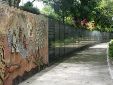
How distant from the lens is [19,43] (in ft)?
42.8

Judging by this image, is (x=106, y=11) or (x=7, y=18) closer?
(x=7, y=18)


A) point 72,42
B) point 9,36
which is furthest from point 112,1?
point 9,36

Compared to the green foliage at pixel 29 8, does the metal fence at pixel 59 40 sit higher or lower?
lower

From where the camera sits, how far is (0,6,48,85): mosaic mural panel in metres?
11.3

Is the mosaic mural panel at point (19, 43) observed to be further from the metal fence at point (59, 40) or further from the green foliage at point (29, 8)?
the green foliage at point (29, 8)

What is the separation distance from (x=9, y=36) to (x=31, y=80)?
2410 mm

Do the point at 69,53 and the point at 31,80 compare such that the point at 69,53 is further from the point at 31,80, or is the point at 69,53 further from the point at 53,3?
the point at 31,80

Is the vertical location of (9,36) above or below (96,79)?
above

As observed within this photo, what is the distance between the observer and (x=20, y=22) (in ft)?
43.5

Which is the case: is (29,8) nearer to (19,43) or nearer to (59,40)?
(59,40)

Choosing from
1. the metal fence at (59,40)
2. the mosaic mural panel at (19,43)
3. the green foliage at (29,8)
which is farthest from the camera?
the green foliage at (29,8)

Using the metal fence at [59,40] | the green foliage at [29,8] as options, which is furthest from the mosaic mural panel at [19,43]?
the green foliage at [29,8]

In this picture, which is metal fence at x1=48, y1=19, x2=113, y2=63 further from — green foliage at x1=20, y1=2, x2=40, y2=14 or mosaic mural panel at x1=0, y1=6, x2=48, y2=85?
mosaic mural panel at x1=0, y1=6, x2=48, y2=85

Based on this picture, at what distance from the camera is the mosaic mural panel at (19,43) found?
11.3 m
